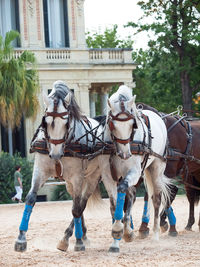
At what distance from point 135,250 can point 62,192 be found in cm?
1454

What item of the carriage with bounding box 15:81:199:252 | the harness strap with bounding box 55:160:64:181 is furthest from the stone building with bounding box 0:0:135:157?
the harness strap with bounding box 55:160:64:181

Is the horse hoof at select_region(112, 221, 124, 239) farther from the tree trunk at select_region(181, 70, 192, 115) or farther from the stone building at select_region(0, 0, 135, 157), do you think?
the tree trunk at select_region(181, 70, 192, 115)

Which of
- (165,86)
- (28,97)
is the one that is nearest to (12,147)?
(28,97)

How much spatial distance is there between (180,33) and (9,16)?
26.3 ft

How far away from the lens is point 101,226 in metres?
13.3

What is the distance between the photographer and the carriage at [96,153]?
859cm

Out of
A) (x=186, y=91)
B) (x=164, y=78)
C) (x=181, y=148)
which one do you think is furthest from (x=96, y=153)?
(x=164, y=78)

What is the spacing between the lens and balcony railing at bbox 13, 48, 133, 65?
91.2ft

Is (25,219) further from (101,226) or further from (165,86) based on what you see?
(165,86)

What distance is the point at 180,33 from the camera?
27.8 metres

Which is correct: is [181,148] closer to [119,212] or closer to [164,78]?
[119,212]

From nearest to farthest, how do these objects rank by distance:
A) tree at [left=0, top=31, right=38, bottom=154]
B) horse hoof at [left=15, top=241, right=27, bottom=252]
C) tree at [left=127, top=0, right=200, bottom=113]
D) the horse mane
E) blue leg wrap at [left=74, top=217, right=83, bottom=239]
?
horse hoof at [left=15, top=241, right=27, bottom=252] < the horse mane < blue leg wrap at [left=74, top=217, right=83, bottom=239] < tree at [left=0, top=31, right=38, bottom=154] < tree at [left=127, top=0, right=200, bottom=113]

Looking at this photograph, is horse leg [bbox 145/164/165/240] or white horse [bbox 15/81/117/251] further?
horse leg [bbox 145/164/165/240]

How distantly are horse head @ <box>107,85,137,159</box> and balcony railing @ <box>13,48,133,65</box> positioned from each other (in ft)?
62.5
